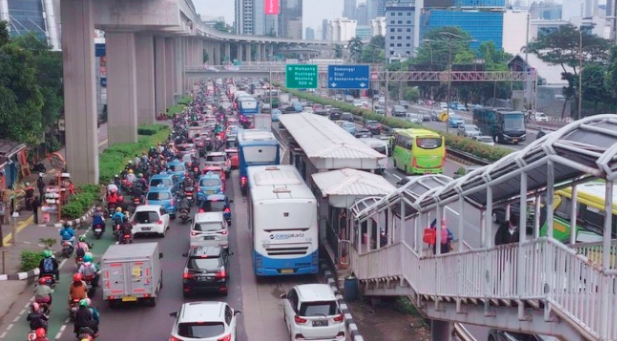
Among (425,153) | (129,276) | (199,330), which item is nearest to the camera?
(199,330)

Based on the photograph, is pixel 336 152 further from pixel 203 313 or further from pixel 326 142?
pixel 203 313

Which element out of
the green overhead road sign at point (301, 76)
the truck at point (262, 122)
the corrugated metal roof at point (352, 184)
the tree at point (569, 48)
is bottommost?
the truck at point (262, 122)

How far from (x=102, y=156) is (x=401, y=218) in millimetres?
29739

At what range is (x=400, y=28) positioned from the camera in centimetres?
18325

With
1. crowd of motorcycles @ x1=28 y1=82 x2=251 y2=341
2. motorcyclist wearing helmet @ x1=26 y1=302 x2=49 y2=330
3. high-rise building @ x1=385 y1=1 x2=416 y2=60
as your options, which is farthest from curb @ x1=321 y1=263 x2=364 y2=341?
high-rise building @ x1=385 y1=1 x2=416 y2=60

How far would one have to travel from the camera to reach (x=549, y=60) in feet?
249

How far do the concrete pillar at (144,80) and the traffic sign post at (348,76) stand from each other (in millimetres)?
17410

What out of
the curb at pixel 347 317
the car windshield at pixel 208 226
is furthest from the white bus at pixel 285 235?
the car windshield at pixel 208 226

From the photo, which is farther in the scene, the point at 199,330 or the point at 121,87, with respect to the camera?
the point at 121,87

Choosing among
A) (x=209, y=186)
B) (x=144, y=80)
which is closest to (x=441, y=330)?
(x=209, y=186)

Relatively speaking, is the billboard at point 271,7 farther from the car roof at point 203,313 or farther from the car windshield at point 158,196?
the car roof at point 203,313

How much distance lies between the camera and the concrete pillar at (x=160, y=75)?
81.6m

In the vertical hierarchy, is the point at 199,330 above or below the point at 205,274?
above

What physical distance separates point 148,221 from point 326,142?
20.9ft
